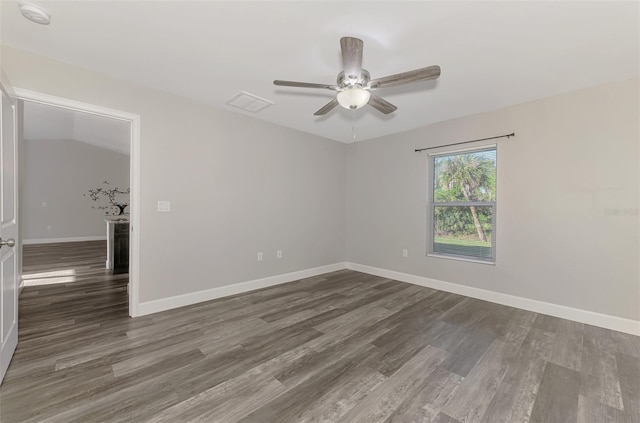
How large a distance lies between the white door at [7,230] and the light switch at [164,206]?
1.10 metres

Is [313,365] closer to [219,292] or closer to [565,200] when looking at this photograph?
[219,292]

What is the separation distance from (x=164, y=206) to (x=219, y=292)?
50.7 inches

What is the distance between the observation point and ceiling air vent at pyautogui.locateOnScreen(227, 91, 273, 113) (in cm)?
308

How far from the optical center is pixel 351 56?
184 centimetres

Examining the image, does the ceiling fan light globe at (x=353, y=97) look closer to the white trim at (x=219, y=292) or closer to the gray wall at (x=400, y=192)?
the gray wall at (x=400, y=192)

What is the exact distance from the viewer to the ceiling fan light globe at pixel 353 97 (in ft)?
6.81

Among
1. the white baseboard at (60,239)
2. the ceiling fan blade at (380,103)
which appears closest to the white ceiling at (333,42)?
the ceiling fan blade at (380,103)

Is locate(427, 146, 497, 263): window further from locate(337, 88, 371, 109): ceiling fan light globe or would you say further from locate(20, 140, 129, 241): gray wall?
locate(20, 140, 129, 241): gray wall

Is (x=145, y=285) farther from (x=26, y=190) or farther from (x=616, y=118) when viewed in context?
(x=26, y=190)

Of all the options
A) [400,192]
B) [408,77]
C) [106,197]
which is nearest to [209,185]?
[408,77]

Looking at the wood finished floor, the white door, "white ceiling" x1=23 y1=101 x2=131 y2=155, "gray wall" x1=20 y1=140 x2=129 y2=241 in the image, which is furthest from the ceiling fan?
"gray wall" x1=20 y1=140 x2=129 y2=241

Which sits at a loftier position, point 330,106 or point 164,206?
point 330,106

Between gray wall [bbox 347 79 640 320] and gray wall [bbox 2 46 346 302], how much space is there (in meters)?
2.01

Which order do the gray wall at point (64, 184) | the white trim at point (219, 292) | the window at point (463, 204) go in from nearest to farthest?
1. the white trim at point (219, 292)
2. the window at point (463, 204)
3. the gray wall at point (64, 184)
